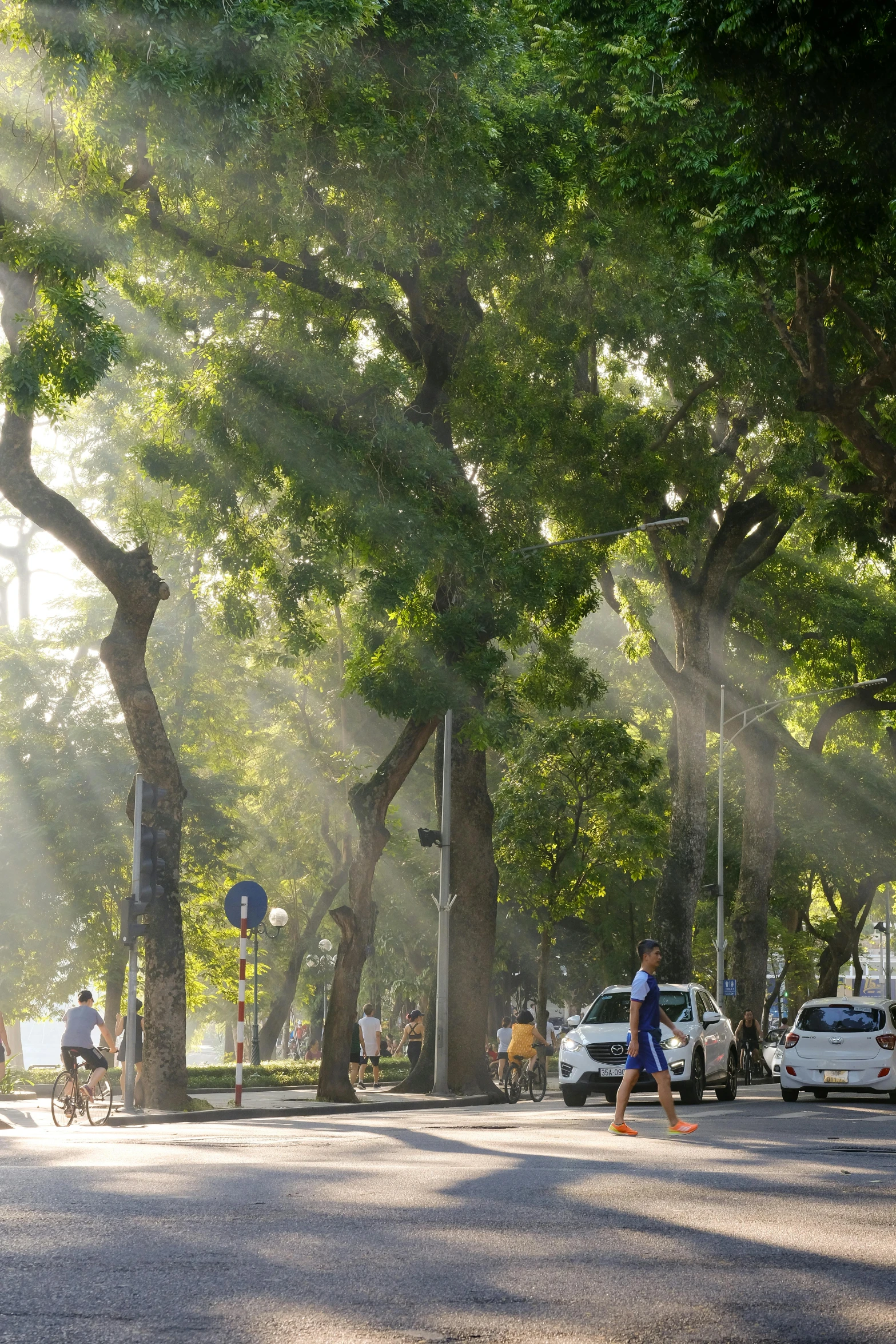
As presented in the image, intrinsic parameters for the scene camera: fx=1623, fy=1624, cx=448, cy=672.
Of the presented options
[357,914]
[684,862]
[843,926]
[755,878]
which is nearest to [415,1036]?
[684,862]

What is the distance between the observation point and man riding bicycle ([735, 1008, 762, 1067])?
3606 centimetres

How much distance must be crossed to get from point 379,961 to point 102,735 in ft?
61.1

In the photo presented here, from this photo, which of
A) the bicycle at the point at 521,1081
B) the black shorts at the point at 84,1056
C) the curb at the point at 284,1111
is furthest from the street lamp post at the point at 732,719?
the black shorts at the point at 84,1056

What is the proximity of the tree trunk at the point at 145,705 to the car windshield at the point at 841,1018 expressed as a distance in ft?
32.5

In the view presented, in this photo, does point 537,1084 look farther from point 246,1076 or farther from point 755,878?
point 755,878

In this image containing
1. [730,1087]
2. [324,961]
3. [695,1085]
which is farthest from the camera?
[324,961]

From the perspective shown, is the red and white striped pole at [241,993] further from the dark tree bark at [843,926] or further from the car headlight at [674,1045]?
the dark tree bark at [843,926]

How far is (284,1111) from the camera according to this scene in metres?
22.1

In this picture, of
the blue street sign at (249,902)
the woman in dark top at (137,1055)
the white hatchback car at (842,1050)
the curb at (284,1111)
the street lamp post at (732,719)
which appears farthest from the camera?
the street lamp post at (732,719)

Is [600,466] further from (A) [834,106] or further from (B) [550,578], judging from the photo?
(A) [834,106]

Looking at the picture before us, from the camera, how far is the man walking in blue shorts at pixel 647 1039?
553 inches

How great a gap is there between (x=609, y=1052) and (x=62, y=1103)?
24.4ft

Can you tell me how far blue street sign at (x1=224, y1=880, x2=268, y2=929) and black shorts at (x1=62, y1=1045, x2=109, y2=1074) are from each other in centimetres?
230

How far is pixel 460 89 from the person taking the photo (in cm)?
1753
